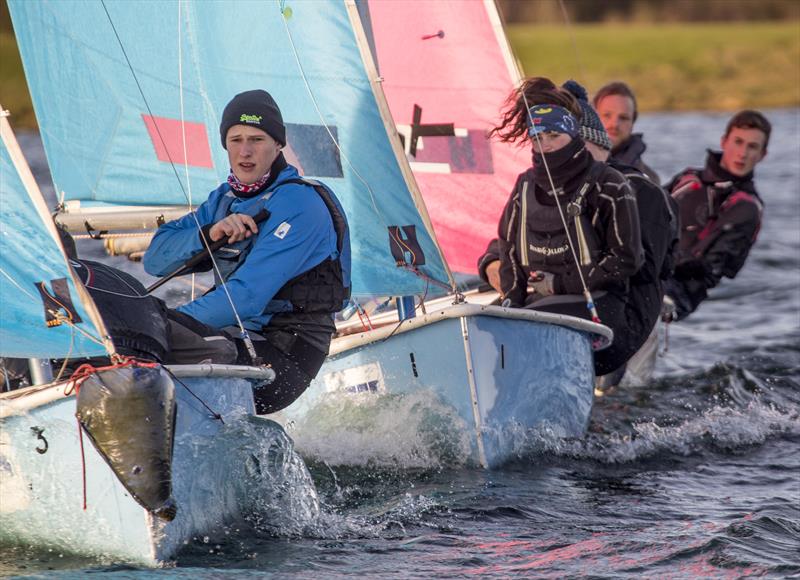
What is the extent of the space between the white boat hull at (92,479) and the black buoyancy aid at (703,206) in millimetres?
4425

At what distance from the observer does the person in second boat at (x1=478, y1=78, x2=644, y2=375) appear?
20.8 ft

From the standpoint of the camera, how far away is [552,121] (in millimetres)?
6328

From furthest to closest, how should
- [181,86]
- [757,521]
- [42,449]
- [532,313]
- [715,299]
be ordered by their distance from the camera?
[715,299] < [181,86] < [532,313] < [757,521] < [42,449]

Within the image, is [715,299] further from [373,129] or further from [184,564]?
[184,564]

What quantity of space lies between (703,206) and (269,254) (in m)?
4.27

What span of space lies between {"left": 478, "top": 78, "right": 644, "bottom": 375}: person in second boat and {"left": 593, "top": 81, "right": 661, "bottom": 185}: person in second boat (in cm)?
148

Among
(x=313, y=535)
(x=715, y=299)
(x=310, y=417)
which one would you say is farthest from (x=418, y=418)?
(x=715, y=299)

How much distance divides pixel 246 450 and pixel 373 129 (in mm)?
1771

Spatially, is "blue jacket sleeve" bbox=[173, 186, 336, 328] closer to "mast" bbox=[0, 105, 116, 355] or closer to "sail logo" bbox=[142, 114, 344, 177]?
"sail logo" bbox=[142, 114, 344, 177]

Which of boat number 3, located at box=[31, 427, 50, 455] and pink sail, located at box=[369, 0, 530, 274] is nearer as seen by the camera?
boat number 3, located at box=[31, 427, 50, 455]

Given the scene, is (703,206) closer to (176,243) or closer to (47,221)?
(176,243)

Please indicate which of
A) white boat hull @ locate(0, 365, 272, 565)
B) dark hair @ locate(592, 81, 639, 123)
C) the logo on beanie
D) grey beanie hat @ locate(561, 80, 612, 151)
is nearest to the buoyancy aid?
the logo on beanie

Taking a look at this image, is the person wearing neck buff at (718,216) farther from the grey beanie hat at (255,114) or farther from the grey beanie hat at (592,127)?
the grey beanie hat at (255,114)

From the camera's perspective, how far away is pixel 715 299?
12.5 metres
